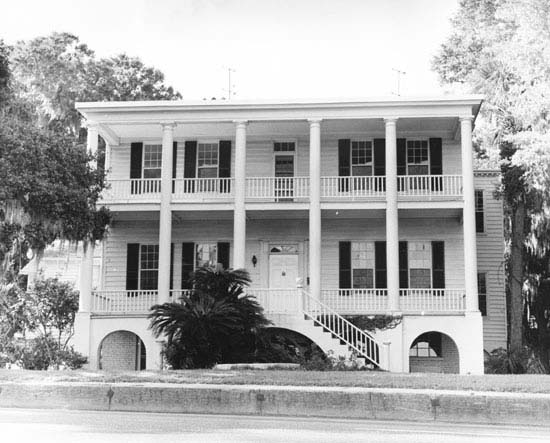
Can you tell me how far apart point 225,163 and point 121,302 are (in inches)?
211

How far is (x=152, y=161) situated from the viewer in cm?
2542

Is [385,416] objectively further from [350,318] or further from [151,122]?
[151,122]

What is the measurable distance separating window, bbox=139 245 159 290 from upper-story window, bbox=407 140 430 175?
27.2ft

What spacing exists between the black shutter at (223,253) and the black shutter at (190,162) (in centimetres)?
196

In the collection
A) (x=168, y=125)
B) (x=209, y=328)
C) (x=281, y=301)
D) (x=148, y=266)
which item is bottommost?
(x=209, y=328)

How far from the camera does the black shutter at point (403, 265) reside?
78.5ft

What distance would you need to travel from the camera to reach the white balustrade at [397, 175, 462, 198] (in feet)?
75.5

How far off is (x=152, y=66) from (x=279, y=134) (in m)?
12.8

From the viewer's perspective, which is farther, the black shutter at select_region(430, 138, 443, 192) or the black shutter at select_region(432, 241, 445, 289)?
the black shutter at select_region(430, 138, 443, 192)

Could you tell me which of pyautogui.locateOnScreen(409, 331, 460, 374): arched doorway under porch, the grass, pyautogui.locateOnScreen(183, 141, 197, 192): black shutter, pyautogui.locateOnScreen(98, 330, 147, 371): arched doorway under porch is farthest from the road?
pyautogui.locateOnScreen(183, 141, 197, 192): black shutter

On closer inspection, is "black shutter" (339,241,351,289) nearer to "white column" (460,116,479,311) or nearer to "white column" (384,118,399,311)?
"white column" (384,118,399,311)

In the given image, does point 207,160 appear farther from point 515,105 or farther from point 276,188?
point 515,105

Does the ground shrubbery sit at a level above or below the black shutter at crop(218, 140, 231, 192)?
below

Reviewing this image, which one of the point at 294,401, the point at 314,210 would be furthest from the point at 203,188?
the point at 294,401
